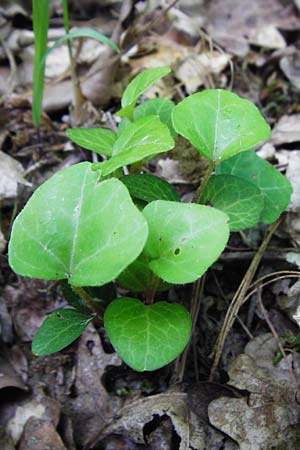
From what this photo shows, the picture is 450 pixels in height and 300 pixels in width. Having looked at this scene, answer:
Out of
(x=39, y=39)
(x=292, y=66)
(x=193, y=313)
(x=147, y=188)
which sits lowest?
(x=193, y=313)

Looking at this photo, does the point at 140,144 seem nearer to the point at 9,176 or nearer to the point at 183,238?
the point at 183,238

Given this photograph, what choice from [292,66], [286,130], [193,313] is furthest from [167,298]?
[292,66]

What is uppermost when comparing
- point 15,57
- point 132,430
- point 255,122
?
point 255,122

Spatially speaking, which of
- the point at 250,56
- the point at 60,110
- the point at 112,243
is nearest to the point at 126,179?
the point at 112,243

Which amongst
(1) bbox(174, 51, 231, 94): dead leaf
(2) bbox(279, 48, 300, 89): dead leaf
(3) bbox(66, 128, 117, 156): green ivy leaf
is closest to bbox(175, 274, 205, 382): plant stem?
(3) bbox(66, 128, 117, 156): green ivy leaf

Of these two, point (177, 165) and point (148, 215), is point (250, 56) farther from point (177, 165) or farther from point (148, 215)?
point (148, 215)

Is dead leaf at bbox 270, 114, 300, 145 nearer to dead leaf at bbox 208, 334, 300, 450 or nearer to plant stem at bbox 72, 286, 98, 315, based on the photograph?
dead leaf at bbox 208, 334, 300, 450
